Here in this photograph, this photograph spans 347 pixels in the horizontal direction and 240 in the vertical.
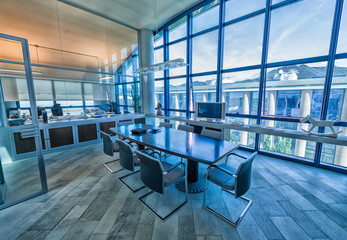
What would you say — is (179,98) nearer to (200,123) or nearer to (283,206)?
(200,123)

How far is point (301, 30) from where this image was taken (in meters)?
3.11

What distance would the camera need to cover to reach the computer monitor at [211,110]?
12.9ft

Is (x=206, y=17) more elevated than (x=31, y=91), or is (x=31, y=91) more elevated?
(x=206, y=17)

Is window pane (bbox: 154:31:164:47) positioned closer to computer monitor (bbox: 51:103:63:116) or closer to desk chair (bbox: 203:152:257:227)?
computer monitor (bbox: 51:103:63:116)

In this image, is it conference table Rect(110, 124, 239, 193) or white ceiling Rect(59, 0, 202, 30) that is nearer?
conference table Rect(110, 124, 239, 193)

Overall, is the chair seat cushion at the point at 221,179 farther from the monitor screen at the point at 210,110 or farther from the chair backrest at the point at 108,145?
the monitor screen at the point at 210,110

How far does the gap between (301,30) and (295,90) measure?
1303mm

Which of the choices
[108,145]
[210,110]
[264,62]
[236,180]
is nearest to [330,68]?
[264,62]

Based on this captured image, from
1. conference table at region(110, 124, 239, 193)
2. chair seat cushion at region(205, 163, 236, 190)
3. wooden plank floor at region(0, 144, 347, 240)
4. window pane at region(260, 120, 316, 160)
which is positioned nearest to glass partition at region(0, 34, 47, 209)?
wooden plank floor at region(0, 144, 347, 240)

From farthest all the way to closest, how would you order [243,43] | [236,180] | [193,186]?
[243,43] → [193,186] → [236,180]

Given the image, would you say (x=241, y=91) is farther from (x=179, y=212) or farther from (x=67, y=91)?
(x=67, y=91)

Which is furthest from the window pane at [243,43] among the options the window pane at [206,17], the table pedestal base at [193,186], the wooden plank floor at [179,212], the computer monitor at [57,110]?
the computer monitor at [57,110]

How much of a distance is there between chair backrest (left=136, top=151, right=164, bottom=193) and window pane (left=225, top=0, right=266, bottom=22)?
4453 mm

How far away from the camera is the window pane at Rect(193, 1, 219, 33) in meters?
4.25
